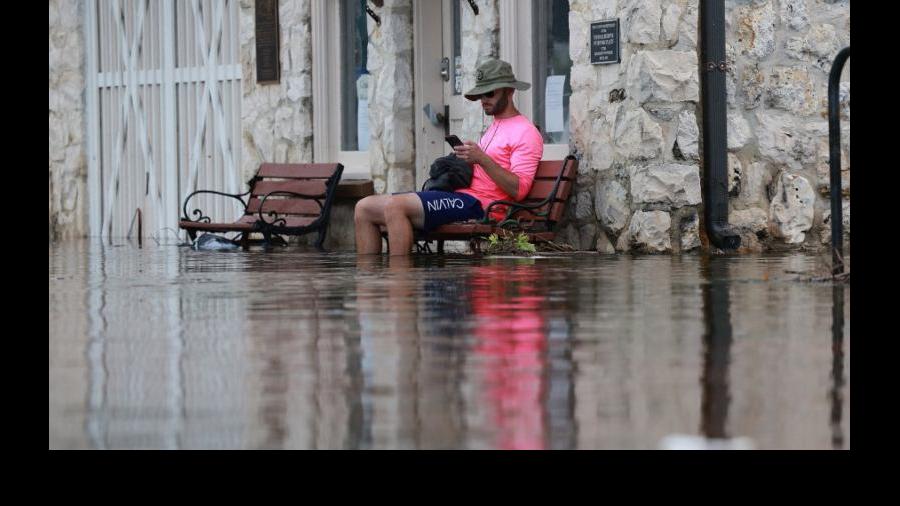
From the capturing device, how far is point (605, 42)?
11297 mm

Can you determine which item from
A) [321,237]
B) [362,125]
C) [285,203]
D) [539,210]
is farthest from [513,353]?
[362,125]

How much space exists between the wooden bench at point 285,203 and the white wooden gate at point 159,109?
117 centimetres

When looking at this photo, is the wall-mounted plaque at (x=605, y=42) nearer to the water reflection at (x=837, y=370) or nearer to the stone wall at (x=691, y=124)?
the stone wall at (x=691, y=124)

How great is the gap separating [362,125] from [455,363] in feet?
30.9

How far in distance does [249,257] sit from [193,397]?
295 inches

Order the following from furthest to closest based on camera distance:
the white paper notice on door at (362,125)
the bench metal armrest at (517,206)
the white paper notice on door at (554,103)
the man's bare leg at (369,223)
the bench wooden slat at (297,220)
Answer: the white paper notice on door at (362,125) < the bench wooden slat at (297,220) < the white paper notice on door at (554,103) < the man's bare leg at (369,223) < the bench metal armrest at (517,206)

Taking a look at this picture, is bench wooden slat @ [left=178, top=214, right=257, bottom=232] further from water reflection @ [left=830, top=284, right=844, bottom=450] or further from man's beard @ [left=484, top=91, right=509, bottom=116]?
water reflection @ [left=830, top=284, right=844, bottom=450]

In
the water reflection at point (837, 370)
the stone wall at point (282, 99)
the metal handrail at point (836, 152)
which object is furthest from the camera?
the stone wall at point (282, 99)

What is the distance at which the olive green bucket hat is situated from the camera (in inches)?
431

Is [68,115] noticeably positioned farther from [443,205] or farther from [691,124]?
[691,124]

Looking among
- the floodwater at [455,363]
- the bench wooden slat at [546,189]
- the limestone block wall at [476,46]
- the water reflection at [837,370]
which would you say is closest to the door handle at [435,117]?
the limestone block wall at [476,46]

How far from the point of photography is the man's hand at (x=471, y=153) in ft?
34.7

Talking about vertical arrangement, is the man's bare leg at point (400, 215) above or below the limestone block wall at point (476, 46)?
below
